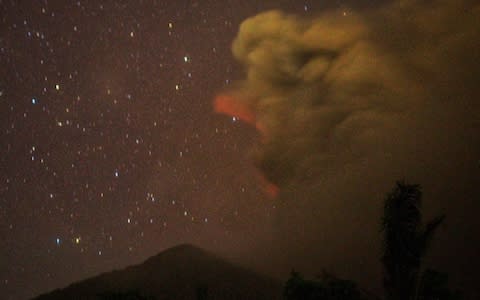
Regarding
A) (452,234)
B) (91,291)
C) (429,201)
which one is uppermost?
(429,201)

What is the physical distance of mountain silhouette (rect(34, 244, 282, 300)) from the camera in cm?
10594

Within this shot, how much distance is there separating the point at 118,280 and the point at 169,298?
2956 cm

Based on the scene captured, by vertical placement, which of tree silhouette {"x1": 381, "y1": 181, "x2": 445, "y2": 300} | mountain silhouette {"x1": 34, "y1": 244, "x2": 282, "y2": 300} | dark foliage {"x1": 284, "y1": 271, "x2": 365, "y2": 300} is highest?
tree silhouette {"x1": 381, "y1": 181, "x2": 445, "y2": 300}

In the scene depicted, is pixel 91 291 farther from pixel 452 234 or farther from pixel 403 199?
pixel 403 199

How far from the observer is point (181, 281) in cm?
12144

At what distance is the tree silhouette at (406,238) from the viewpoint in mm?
13211

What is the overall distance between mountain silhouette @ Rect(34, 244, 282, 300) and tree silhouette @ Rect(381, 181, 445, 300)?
3408 inches

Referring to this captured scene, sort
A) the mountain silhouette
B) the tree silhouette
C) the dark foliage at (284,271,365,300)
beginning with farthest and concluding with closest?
the mountain silhouette < the dark foliage at (284,271,365,300) < the tree silhouette

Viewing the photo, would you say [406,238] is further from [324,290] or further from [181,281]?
[181,281]

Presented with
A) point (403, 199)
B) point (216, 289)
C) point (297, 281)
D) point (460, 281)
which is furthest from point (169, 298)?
point (403, 199)

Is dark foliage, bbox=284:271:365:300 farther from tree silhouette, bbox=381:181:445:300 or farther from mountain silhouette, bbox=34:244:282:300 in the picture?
mountain silhouette, bbox=34:244:282:300

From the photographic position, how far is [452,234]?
367 feet

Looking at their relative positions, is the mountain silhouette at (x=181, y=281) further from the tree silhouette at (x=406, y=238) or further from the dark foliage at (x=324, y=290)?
the tree silhouette at (x=406, y=238)

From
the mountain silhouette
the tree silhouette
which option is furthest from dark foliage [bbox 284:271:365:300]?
the mountain silhouette
